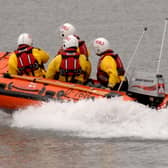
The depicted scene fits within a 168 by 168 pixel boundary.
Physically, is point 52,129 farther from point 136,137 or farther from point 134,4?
point 134,4

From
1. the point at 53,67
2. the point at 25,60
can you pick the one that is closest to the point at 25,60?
the point at 25,60

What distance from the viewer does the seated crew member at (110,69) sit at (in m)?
14.4

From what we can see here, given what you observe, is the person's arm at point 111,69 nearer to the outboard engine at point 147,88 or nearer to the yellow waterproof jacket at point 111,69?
the yellow waterproof jacket at point 111,69

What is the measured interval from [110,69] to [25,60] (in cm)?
161

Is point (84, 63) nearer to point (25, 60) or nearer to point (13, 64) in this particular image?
point (25, 60)

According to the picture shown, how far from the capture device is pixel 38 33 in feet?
77.4

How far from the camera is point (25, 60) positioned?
15305mm

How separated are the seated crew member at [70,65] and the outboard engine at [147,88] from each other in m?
0.95

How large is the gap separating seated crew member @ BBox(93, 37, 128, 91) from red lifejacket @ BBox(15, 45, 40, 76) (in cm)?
123

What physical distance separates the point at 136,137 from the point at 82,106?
1071 mm

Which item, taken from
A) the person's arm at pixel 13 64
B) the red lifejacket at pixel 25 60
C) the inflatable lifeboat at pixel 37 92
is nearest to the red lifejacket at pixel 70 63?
the inflatable lifeboat at pixel 37 92

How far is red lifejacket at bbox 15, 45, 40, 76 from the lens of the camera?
15297 mm

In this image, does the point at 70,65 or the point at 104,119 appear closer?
the point at 104,119

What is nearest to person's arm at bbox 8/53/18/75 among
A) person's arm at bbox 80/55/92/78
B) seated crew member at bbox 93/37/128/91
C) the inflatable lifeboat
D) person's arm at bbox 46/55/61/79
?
the inflatable lifeboat
